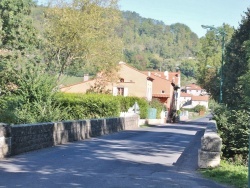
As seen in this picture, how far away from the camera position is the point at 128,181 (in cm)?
922

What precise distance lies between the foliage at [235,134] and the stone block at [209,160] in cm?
423

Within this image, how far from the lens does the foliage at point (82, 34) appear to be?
132 feet

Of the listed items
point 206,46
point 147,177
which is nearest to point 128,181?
point 147,177

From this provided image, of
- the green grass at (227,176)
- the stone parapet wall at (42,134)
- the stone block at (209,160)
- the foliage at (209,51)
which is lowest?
the green grass at (227,176)

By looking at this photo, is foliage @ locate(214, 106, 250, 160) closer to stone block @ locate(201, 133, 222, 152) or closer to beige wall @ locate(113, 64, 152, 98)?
stone block @ locate(201, 133, 222, 152)

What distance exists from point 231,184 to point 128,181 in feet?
6.81

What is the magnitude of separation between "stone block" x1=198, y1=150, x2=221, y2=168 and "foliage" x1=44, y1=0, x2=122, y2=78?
2913 centimetres

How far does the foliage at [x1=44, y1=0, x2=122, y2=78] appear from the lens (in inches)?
1581

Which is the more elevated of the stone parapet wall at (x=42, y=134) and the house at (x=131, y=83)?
the house at (x=131, y=83)

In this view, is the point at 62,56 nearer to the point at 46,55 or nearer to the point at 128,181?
the point at 46,55

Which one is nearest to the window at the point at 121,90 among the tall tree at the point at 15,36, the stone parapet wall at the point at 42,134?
the tall tree at the point at 15,36

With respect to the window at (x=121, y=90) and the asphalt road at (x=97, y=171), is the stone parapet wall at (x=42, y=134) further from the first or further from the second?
the window at (x=121, y=90)

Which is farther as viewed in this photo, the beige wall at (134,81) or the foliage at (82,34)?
the beige wall at (134,81)

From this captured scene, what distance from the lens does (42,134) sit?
1572cm
